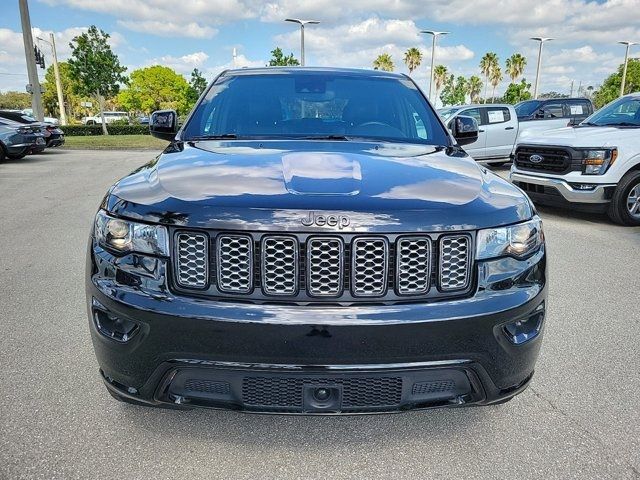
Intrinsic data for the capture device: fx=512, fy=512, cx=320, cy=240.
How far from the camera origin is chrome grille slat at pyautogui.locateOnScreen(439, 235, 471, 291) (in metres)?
1.83

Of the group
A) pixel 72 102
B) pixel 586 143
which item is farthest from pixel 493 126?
pixel 72 102

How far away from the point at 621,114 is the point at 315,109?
252 inches

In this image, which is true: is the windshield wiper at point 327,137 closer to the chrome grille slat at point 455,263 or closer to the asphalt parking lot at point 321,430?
the chrome grille slat at point 455,263

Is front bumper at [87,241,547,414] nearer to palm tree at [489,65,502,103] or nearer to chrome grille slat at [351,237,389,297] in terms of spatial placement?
chrome grille slat at [351,237,389,297]

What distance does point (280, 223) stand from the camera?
1.75 meters

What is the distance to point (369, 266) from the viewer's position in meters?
1.79

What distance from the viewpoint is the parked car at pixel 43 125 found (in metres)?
15.4

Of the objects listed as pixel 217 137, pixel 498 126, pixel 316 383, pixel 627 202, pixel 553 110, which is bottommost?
pixel 627 202

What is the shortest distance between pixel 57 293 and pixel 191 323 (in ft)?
9.13

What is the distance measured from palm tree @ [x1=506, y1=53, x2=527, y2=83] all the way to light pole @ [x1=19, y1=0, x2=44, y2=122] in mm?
64603

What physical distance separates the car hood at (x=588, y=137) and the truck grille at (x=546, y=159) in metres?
0.10

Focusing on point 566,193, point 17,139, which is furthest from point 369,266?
point 17,139

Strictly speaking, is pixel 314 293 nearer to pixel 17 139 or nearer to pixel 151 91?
pixel 17 139

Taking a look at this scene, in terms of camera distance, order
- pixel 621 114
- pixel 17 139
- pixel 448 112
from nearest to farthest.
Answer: pixel 621 114
pixel 17 139
pixel 448 112
